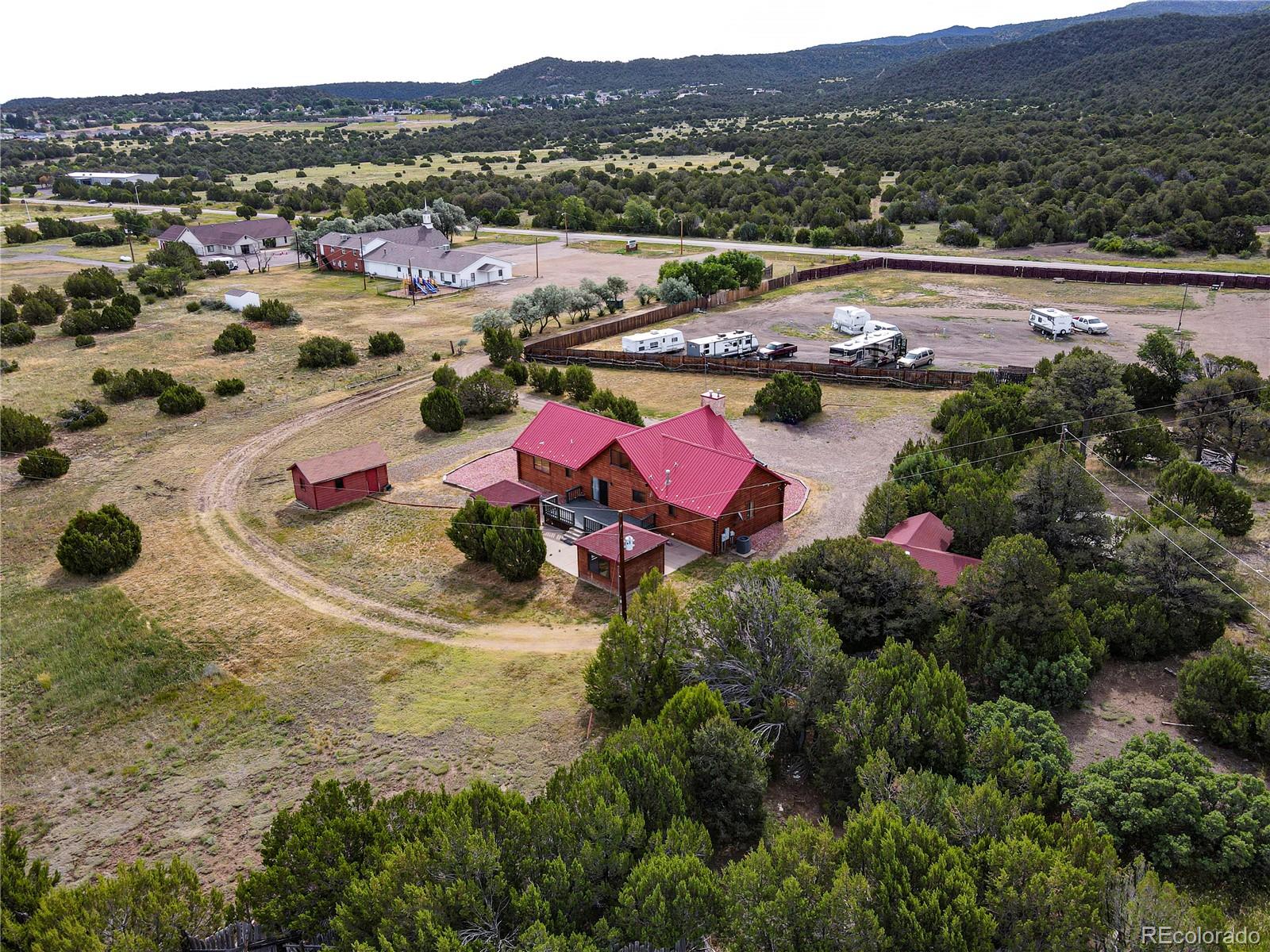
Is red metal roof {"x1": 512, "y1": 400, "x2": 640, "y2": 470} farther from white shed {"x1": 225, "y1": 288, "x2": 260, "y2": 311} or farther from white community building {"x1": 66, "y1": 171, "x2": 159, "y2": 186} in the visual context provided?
white community building {"x1": 66, "y1": 171, "x2": 159, "y2": 186}

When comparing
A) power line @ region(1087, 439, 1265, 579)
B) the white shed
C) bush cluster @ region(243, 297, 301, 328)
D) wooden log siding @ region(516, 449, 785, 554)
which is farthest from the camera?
the white shed

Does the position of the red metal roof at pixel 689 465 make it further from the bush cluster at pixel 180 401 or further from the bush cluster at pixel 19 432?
the bush cluster at pixel 19 432

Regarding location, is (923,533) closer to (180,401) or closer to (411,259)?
(180,401)

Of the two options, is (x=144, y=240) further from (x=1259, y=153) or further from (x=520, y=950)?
(x=1259, y=153)

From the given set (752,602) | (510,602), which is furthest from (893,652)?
(510,602)

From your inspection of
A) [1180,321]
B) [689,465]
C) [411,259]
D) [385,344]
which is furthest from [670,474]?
[411,259]

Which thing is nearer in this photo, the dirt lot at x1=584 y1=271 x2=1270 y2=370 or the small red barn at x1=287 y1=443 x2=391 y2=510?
the small red barn at x1=287 y1=443 x2=391 y2=510

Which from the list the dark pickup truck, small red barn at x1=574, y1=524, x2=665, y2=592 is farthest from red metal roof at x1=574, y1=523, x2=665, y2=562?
the dark pickup truck

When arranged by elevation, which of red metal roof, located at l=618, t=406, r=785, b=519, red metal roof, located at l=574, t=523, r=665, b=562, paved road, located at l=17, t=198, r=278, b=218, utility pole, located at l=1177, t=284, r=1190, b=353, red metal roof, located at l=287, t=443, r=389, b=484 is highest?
paved road, located at l=17, t=198, r=278, b=218
